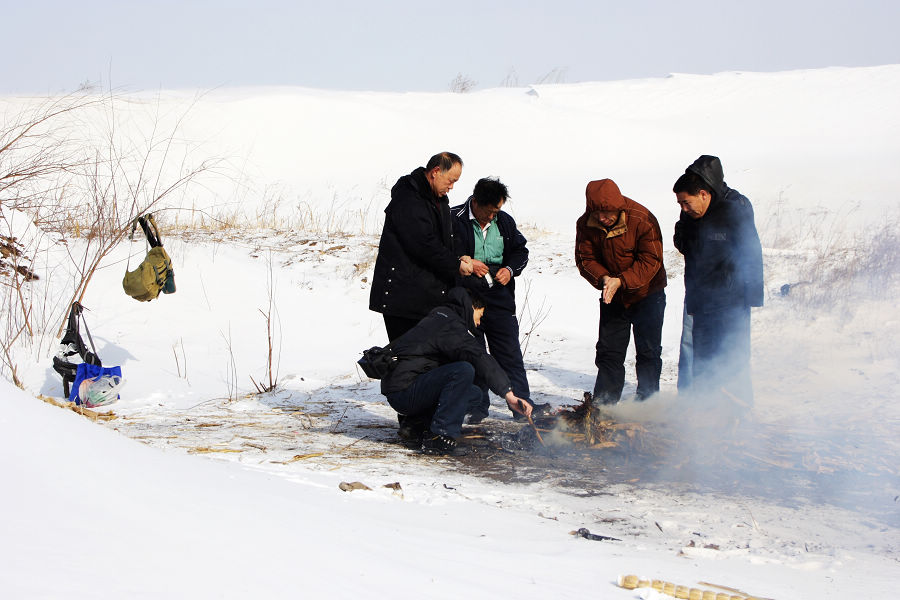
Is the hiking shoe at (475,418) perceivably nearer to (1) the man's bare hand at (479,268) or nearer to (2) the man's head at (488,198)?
(1) the man's bare hand at (479,268)

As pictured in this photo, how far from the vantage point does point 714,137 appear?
28.6 metres

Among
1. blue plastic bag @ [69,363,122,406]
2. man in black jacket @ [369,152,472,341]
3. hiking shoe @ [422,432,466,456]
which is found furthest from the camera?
blue plastic bag @ [69,363,122,406]

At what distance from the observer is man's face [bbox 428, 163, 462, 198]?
546 centimetres

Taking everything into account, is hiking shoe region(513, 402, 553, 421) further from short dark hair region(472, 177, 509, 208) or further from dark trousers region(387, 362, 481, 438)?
short dark hair region(472, 177, 509, 208)

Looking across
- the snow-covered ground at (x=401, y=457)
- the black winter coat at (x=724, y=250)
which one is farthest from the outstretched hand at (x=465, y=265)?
the black winter coat at (x=724, y=250)

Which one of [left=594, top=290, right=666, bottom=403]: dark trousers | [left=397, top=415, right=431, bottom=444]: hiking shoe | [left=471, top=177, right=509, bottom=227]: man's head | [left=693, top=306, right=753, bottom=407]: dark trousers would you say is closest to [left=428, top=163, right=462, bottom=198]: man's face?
[left=471, top=177, right=509, bottom=227]: man's head

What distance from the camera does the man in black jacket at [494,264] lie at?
602 centimetres

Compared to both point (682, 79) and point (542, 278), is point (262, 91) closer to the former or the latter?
point (682, 79)

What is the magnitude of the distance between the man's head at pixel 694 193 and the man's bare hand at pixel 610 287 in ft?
2.24

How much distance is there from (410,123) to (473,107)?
141 inches

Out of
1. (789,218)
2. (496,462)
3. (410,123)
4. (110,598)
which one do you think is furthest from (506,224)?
(410,123)

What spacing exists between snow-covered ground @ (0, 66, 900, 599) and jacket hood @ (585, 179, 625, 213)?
148 centimetres

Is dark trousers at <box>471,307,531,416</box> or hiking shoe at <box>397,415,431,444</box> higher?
dark trousers at <box>471,307,531,416</box>

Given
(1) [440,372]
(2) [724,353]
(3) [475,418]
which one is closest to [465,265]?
(1) [440,372]
